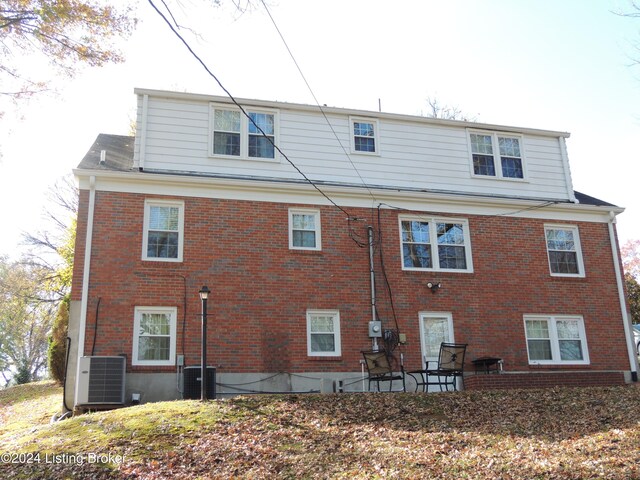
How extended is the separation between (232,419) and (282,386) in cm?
428

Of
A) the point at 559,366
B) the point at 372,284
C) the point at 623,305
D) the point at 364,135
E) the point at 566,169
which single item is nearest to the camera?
the point at 372,284

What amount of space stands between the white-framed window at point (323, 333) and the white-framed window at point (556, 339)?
4.92 m

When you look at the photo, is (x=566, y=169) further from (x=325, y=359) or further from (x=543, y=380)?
(x=325, y=359)

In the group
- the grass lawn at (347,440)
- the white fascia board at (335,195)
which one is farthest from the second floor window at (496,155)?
the grass lawn at (347,440)

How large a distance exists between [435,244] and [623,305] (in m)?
5.39

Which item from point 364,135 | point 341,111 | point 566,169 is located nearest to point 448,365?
point 364,135

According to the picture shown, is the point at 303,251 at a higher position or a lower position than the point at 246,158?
lower

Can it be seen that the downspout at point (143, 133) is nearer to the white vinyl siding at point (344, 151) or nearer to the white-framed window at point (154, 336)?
the white vinyl siding at point (344, 151)

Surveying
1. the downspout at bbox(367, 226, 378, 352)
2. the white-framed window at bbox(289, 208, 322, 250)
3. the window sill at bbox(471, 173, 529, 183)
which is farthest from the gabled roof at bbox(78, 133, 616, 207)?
the downspout at bbox(367, 226, 378, 352)

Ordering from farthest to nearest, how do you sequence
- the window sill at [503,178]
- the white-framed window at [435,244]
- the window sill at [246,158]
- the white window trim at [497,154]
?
the white window trim at [497,154] → the window sill at [503,178] → the white-framed window at [435,244] → the window sill at [246,158]

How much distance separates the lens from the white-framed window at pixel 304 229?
14.9 meters

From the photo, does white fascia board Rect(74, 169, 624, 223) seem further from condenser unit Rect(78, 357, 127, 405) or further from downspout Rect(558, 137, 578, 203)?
condenser unit Rect(78, 357, 127, 405)

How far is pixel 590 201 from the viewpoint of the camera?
58.3ft

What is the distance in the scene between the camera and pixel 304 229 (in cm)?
1500
